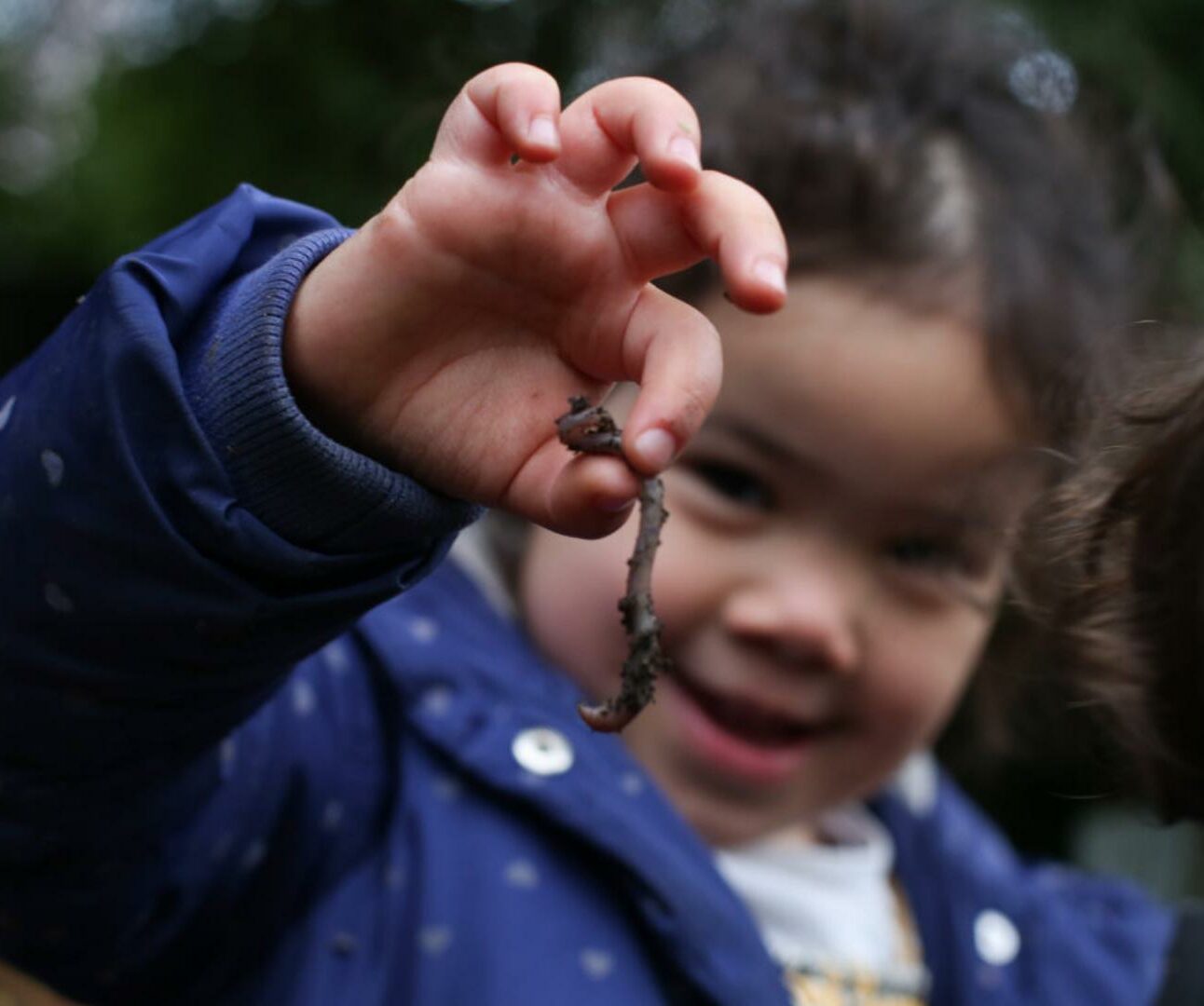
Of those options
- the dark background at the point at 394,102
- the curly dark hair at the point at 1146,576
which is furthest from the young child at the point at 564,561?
the dark background at the point at 394,102

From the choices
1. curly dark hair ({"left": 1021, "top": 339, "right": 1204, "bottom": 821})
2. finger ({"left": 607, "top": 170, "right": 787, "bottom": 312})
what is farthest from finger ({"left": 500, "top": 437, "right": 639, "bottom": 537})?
curly dark hair ({"left": 1021, "top": 339, "right": 1204, "bottom": 821})

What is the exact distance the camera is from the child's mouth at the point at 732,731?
1.38m

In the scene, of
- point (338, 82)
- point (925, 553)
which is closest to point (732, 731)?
point (925, 553)

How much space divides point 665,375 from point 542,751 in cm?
62

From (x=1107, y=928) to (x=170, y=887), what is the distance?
43.9 inches

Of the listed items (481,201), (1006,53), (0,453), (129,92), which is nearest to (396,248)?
(481,201)

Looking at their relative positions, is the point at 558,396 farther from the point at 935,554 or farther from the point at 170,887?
the point at 935,554

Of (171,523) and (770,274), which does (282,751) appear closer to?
(171,523)

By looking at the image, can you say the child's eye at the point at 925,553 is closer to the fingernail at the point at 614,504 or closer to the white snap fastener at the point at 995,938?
the white snap fastener at the point at 995,938

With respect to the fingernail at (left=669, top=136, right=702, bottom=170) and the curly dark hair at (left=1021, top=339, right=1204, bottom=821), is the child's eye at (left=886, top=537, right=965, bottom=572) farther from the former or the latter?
the fingernail at (left=669, top=136, right=702, bottom=170)

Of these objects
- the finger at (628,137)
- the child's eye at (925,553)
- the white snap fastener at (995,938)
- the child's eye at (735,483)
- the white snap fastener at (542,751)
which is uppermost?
the finger at (628,137)

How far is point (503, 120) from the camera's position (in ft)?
2.37

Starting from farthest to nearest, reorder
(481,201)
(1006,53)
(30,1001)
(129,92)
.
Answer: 1. (129,92)
2. (1006,53)
3. (30,1001)
4. (481,201)

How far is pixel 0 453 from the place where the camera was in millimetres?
867
